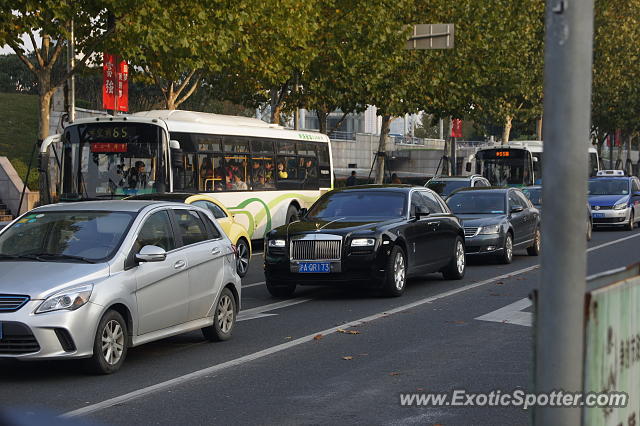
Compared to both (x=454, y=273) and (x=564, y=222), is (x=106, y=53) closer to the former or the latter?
(x=454, y=273)

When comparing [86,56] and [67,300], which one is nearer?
[67,300]

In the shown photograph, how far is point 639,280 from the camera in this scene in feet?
16.6

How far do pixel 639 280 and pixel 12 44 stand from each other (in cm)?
2325

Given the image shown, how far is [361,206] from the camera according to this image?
16531 millimetres

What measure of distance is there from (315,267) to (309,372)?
5.52 m

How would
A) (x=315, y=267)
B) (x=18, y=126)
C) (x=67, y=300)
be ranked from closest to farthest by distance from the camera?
(x=67, y=300), (x=315, y=267), (x=18, y=126)

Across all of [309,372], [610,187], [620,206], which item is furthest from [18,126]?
[309,372]

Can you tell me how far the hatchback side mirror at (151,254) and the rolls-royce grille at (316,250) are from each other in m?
5.03

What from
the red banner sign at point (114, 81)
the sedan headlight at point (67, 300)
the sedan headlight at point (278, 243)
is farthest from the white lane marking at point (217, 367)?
the red banner sign at point (114, 81)

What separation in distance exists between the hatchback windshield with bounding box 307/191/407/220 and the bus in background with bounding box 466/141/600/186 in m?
25.9

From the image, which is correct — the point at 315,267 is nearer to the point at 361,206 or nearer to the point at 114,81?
the point at 361,206

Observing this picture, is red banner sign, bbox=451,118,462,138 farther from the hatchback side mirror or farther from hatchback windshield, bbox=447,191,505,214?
the hatchback side mirror

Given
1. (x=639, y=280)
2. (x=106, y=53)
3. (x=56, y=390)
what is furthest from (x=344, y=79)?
(x=639, y=280)

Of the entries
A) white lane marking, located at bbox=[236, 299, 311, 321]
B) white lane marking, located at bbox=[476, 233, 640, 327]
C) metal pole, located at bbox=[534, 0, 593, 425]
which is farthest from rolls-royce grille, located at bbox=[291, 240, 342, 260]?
metal pole, located at bbox=[534, 0, 593, 425]
